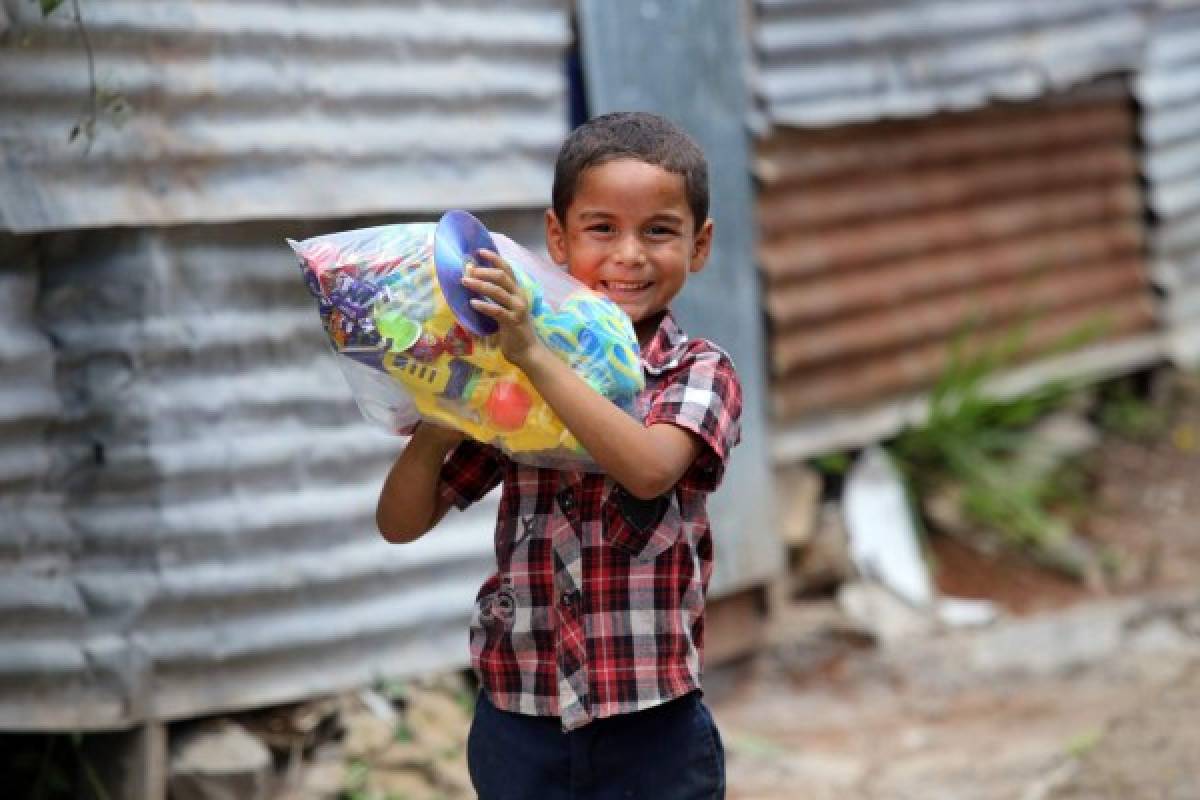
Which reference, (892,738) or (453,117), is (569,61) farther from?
(892,738)

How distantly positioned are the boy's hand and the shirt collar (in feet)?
0.96

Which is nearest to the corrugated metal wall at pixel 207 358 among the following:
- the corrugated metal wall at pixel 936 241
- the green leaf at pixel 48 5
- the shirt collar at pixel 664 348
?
the green leaf at pixel 48 5

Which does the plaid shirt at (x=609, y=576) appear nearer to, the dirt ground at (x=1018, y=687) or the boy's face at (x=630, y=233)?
the boy's face at (x=630, y=233)

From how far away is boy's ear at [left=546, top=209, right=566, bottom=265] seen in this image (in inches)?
95.0

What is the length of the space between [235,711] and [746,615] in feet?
7.00

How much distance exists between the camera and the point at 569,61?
496cm

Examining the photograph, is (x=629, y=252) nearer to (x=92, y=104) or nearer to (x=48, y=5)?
(x=48, y=5)

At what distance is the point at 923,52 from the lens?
249 inches

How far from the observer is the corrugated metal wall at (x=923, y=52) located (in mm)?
5820

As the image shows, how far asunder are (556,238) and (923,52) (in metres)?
4.22

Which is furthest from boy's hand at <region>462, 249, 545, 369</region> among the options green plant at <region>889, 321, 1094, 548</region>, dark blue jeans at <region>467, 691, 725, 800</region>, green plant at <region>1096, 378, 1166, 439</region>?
green plant at <region>1096, 378, 1166, 439</region>

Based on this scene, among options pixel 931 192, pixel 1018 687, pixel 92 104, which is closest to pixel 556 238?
pixel 92 104

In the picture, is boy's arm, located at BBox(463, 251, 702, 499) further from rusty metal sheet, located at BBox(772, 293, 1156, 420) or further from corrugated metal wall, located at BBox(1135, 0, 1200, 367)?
corrugated metal wall, located at BBox(1135, 0, 1200, 367)

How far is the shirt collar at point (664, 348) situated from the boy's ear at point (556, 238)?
17cm
